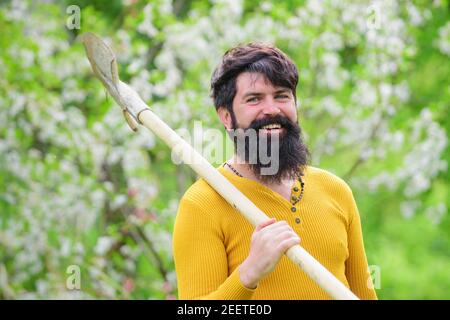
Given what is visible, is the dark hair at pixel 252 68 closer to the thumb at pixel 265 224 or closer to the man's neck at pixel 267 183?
the man's neck at pixel 267 183

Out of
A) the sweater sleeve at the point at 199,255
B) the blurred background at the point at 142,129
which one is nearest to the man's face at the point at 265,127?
the sweater sleeve at the point at 199,255

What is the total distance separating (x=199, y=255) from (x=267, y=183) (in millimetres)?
392

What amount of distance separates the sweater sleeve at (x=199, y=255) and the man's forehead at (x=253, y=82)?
439 mm

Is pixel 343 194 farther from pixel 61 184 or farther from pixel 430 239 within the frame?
pixel 430 239

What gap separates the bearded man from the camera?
2701 millimetres

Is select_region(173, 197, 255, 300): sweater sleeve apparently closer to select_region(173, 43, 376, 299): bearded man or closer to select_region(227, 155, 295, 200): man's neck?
select_region(173, 43, 376, 299): bearded man

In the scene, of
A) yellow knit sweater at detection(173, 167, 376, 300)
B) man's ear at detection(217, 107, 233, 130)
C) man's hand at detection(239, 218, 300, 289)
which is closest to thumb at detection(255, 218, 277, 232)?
man's hand at detection(239, 218, 300, 289)

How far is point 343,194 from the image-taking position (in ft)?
9.87

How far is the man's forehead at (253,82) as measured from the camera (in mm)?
2826

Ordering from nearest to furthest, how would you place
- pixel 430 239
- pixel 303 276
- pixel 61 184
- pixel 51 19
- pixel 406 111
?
1. pixel 303 276
2. pixel 61 184
3. pixel 51 19
4. pixel 406 111
5. pixel 430 239

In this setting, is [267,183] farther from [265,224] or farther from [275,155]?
[265,224]

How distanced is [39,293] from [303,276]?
420 centimetres

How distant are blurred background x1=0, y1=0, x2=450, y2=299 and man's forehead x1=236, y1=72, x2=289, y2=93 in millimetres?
2946

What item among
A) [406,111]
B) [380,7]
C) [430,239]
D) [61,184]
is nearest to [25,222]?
[61,184]
